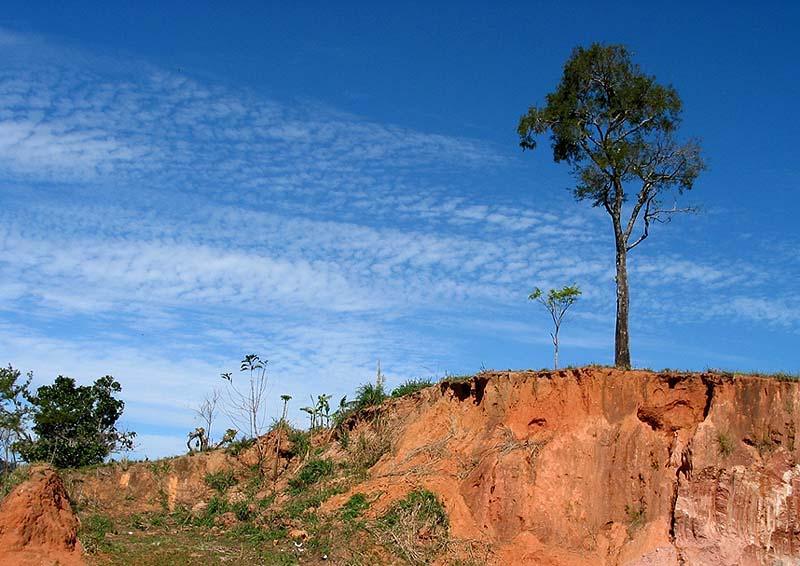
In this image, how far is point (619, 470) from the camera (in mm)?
20203

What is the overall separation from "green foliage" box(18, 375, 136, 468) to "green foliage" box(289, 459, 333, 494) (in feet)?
42.6

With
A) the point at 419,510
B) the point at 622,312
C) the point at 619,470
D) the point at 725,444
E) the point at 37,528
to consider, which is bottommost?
the point at 37,528

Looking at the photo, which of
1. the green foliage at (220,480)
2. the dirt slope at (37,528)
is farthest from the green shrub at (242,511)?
the dirt slope at (37,528)

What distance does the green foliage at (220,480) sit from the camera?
2742 centimetres

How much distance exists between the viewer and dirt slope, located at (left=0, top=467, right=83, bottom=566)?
19250 mm

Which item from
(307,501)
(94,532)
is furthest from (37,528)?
(307,501)

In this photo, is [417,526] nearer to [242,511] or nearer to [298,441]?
[242,511]

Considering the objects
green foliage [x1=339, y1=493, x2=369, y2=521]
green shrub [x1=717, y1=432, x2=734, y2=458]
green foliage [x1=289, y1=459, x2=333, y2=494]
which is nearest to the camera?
green shrub [x1=717, y1=432, x2=734, y2=458]

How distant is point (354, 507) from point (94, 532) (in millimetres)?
7101

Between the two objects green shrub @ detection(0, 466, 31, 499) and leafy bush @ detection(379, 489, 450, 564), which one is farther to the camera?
green shrub @ detection(0, 466, 31, 499)

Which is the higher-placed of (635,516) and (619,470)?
(619,470)

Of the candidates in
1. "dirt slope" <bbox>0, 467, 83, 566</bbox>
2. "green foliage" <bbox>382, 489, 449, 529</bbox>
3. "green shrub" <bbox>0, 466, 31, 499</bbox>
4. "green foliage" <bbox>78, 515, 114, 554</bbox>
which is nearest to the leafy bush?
"green foliage" <bbox>382, 489, 449, 529</bbox>

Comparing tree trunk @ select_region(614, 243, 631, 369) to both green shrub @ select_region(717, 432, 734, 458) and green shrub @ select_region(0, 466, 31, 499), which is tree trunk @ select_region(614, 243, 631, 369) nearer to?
green shrub @ select_region(717, 432, 734, 458)

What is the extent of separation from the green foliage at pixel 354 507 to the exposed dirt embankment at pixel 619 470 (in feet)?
1.54
